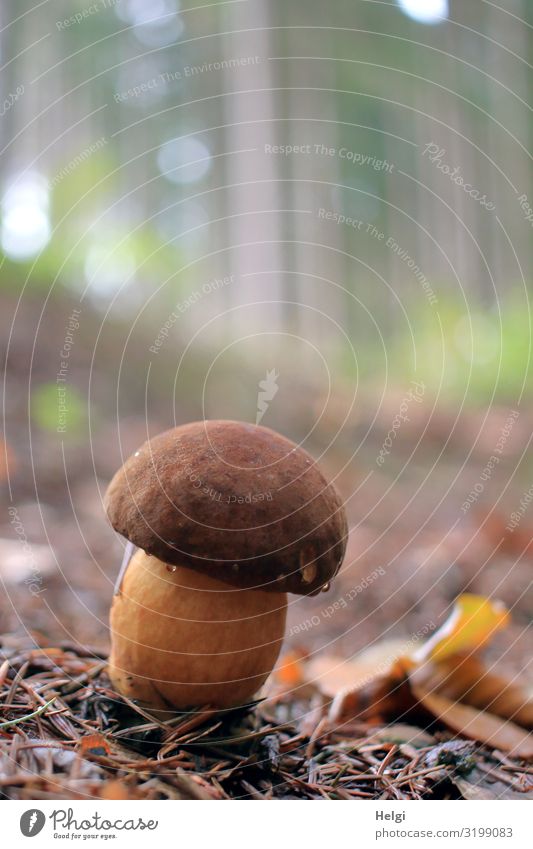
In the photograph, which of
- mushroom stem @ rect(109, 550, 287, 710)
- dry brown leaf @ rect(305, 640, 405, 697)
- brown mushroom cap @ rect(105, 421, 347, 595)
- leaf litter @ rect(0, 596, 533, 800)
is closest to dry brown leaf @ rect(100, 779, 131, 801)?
leaf litter @ rect(0, 596, 533, 800)

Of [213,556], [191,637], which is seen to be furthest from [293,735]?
[213,556]

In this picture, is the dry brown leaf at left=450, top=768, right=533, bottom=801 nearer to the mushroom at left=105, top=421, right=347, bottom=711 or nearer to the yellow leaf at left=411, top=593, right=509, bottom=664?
the yellow leaf at left=411, top=593, right=509, bottom=664

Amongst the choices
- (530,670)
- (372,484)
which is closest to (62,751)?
(530,670)

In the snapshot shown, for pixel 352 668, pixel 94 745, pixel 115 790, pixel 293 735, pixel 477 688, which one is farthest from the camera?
pixel 352 668

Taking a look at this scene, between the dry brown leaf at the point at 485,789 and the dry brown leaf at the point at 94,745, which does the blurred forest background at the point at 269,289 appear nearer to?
the dry brown leaf at the point at 94,745

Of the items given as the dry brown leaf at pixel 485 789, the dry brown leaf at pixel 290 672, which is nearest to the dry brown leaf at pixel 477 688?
the dry brown leaf at pixel 485 789

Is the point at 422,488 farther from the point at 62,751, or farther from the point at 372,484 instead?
the point at 62,751

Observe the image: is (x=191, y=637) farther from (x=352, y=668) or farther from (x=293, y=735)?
(x=352, y=668)

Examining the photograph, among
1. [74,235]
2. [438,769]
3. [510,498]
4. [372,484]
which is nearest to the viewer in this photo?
[438,769]
